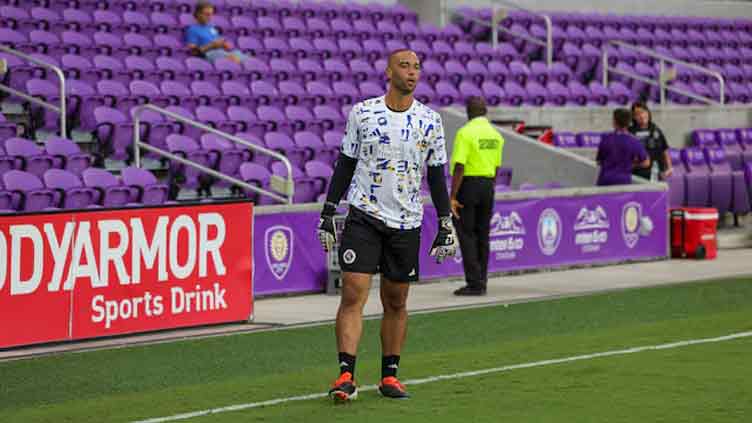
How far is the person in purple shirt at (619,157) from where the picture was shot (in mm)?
18453

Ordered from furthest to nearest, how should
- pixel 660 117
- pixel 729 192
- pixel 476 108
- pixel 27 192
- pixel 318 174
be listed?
pixel 660 117 → pixel 729 192 → pixel 318 174 → pixel 476 108 → pixel 27 192

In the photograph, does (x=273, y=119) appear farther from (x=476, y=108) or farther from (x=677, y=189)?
(x=677, y=189)

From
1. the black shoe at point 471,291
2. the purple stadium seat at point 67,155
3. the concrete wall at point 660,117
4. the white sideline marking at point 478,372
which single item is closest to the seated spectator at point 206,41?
the concrete wall at point 660,117

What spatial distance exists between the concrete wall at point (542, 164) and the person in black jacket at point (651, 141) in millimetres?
766

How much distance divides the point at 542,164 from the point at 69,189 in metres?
8.19

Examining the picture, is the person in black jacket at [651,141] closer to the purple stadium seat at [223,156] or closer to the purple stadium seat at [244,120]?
the purple stadium seat at [244,120]

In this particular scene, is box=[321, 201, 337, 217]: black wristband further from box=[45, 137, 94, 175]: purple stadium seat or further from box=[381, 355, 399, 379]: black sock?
box=[45, 137, 94, 175]: purple stadium seat

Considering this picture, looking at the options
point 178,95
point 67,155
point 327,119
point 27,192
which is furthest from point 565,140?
point 27,192

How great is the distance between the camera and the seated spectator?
21.7m

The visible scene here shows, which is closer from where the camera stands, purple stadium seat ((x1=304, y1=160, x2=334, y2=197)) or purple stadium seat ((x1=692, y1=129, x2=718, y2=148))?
purple stadium seat ((x1=304, y1=160, x2=334, y2=197))

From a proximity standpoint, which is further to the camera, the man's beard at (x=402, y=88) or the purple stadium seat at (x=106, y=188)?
the purple stadium seat at (x=106, y=188)

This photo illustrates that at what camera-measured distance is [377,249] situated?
8602 millimetres

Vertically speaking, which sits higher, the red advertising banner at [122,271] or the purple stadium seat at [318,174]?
the purple stadium seat at [318,174]

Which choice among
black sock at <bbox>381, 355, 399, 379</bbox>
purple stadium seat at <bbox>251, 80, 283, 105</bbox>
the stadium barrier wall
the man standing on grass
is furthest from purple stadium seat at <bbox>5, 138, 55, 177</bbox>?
black sock at <bbox>381, 355, 399, 379</bbox>
